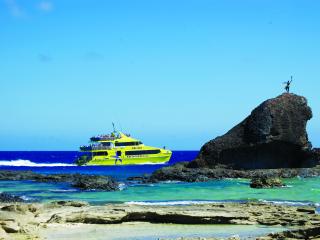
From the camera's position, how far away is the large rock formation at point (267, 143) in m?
64.3

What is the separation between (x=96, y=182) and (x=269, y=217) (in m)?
24.0

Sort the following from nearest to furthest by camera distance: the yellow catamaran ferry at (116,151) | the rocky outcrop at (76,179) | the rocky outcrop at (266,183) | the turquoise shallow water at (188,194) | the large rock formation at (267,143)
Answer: the turquoise shallow water at (188,194) → the rocky outcrop at (266,183) → the rocky outcrop at (76,179) → the large rock formation at (267,143) → the yellow catamaran ferry at (116,151)

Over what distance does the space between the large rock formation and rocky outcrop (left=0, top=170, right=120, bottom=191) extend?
14.3 m

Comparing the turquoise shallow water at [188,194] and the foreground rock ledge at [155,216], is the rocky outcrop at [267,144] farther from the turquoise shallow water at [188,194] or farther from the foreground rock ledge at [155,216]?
the foreground rock ledge at [155,216]

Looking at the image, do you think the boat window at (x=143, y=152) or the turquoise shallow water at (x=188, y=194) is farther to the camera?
the boat window at (x=143, y=152)

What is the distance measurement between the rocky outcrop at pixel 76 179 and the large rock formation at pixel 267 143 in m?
14.3

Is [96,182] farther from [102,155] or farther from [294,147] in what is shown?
[102,155]

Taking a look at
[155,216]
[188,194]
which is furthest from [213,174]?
[155,216]

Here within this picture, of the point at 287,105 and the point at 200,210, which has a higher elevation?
the point at 287,105

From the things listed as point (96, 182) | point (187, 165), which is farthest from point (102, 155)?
point (96, 182)

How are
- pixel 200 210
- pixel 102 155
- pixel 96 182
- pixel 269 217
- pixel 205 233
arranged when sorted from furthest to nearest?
pixel 102 155
pixel 96 182
pixel 200 210
pixel 269 217
pixel 205 233

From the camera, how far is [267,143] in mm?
64188

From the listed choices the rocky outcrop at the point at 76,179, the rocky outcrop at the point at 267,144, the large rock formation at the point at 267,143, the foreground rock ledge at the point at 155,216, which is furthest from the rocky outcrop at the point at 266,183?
the large rock formation at the point at 267,143

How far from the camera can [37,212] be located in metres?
25.8
